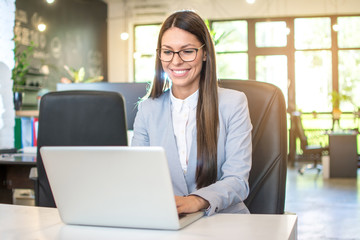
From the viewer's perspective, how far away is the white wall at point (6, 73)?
464 cm

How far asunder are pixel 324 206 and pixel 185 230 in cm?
484

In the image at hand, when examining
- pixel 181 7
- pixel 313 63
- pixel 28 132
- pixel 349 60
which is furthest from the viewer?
pixel 181 7

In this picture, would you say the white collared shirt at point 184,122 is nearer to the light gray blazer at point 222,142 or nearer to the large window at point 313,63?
the light gray blazer at point 222,142

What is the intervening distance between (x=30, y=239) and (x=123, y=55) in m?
10.4

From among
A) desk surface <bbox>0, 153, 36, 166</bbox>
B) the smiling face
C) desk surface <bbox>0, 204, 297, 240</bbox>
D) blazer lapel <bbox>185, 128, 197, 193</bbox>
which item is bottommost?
desk surface <bbox>0, 153, 36, 166</bbox>

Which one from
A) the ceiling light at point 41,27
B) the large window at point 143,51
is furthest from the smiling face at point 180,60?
the large window at point 143,51

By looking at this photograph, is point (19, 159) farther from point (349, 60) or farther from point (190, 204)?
point (349, 60)

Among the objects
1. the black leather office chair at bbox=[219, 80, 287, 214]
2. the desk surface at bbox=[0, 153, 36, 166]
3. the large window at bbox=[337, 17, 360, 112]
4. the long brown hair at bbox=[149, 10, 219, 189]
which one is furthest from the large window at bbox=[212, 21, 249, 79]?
the long brown hair at bbox=[149, 10, 219, 189]

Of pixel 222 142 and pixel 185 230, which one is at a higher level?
pixel 222 142

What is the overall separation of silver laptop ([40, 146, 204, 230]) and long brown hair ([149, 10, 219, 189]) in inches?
18.1

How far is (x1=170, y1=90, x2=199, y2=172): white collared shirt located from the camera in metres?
1.75

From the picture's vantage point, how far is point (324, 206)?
5.65 metres

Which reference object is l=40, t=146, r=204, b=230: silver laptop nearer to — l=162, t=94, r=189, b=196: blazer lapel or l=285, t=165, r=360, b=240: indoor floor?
l=162, t=94, r=189, b=196: blazer lapel

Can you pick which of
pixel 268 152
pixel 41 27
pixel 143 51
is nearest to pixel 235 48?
pixel 143 51
